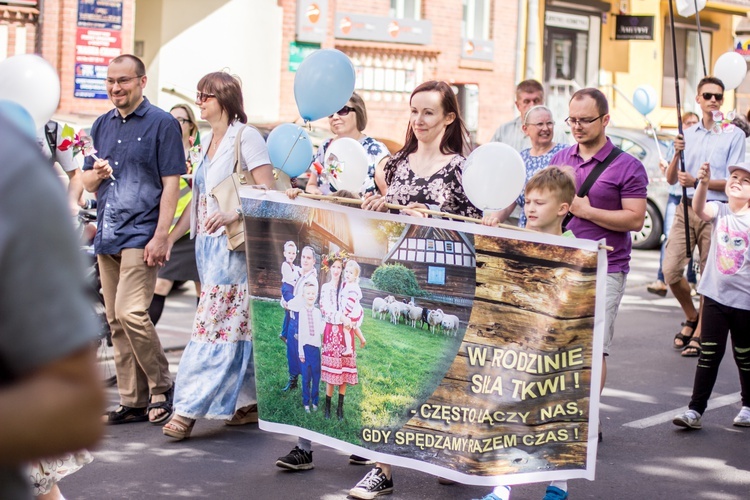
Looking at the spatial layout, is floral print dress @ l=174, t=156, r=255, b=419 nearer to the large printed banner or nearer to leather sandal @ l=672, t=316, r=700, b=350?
the large printed banner

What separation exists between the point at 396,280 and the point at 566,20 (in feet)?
78.0

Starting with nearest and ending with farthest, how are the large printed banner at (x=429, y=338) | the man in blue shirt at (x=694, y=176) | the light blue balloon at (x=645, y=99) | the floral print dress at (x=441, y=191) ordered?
the large printed banner at (x=429, y=338) → the floral print dress at (x=441, y=191) → the man in blue shirt at (x=694, y=176) → the light blue balloon at (x=645, y=99)

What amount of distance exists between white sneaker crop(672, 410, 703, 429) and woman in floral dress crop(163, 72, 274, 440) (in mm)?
2559

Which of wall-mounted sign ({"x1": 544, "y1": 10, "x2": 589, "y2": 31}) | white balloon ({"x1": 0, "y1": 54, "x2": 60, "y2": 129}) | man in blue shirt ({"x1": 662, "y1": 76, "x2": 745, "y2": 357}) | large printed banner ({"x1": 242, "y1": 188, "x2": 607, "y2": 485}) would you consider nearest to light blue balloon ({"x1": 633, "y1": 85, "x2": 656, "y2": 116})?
man in blue shirt ({"x1": 662, "y1": 76, "x2": 745, "y2": 357})

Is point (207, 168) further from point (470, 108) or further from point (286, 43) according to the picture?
point (470, 108)

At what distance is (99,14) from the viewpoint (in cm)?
1777

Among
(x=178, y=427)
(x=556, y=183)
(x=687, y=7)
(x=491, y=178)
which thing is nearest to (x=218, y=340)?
(x=178, y=427)

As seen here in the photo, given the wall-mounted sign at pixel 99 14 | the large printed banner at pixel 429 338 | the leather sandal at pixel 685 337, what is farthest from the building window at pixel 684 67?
the large printed banner at pixel 429 338

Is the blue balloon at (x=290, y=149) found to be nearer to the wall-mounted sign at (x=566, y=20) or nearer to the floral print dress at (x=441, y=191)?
the floral print dress at (x=441, y=191)

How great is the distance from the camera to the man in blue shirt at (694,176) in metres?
9.27

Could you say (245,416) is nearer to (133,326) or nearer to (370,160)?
(133,326)

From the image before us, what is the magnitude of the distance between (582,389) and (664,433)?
90.0 inches

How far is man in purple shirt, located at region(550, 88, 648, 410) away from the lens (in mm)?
5840

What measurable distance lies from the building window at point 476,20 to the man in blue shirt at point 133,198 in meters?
18.5
